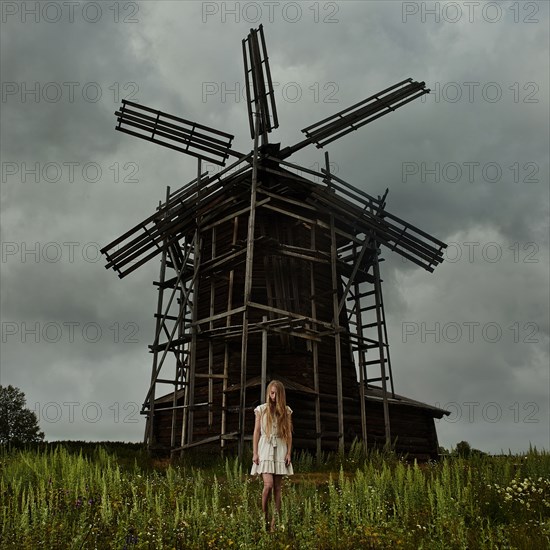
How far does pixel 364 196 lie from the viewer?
68.8 feet

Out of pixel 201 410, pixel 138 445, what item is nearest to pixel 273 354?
pixel 201 410

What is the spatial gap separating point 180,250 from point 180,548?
17.3 meters

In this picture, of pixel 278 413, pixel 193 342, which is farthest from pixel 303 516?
pixel 193 342

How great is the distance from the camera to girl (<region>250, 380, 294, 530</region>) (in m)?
8.20

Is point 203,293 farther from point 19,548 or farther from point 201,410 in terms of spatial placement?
point 19,548

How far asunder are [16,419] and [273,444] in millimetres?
29316

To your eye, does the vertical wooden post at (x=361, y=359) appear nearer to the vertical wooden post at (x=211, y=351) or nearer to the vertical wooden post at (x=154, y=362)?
the vertical wooden post at (x=211, y=351)

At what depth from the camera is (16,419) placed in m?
33.5

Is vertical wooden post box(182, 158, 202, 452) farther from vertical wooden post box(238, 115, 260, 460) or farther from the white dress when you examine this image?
the white dress

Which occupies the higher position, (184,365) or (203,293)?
(203,293)

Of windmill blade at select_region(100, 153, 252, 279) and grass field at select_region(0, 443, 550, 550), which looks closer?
grass field at select_region(0, 443, 550, 550)

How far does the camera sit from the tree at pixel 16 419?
3300 centimetres

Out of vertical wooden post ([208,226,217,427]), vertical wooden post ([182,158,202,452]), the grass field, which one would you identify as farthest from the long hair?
vertical wooden post ([182,158,202,452])

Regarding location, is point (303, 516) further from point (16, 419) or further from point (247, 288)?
point (16, 419)
